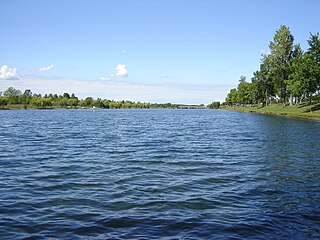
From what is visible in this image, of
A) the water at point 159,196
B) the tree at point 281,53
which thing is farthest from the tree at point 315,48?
the water at point 159,196

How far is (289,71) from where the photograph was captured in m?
108

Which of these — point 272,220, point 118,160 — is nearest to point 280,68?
point 118,160

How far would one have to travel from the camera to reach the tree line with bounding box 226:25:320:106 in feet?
273

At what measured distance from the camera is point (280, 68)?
107m

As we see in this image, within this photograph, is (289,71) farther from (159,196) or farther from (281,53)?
(159,196)

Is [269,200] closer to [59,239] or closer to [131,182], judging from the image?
[131,182]

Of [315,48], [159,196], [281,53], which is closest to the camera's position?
[159,196]

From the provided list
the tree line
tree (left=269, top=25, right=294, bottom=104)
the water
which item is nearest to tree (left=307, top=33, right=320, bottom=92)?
the tree line

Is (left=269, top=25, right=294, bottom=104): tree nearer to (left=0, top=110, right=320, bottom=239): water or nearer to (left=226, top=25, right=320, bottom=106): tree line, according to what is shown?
(left=226, top=25, right=320, bottom=106): tree line

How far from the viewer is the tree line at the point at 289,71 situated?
83.2 m

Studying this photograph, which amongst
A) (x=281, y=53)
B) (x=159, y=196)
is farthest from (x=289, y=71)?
(x=159, y=196)

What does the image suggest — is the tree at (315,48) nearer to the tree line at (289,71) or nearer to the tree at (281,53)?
the tree line at (289,71)

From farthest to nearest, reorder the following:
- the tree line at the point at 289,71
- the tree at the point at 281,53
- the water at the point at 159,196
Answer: the tree at the point at 281,53 < the tree line at the point at 289,71 < the water at the point at 159,196

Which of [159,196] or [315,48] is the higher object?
[315,48]
